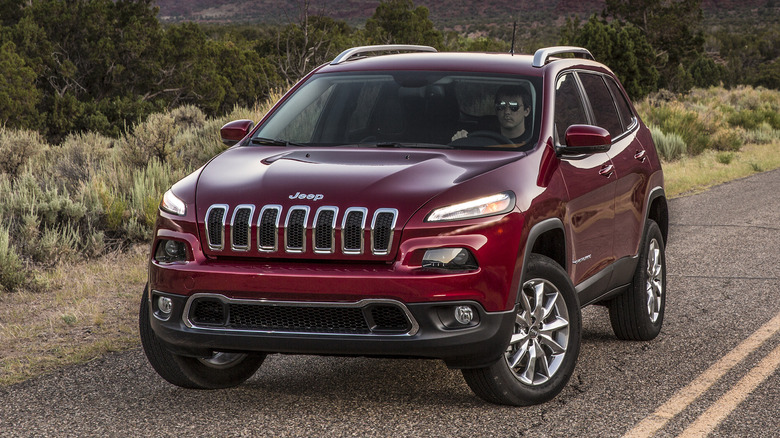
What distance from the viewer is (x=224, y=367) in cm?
556

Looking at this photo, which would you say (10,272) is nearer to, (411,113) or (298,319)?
(411,113)

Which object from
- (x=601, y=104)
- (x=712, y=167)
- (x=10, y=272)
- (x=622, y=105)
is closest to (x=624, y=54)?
(x=712, y=167)

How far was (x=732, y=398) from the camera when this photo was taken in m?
5.30

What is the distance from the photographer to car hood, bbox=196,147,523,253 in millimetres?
4691

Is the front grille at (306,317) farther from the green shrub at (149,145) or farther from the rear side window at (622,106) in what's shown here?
the green shrub at (149,145)

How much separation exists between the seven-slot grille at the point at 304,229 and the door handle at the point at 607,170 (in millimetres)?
1860

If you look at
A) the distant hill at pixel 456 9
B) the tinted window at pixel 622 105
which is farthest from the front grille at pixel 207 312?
the distant hill at pixel 456 9

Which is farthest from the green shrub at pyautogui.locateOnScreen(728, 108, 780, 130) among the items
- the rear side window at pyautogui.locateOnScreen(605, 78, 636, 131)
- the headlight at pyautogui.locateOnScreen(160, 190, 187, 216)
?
the headlight at pyautogui.locateOnScreen(160, 190, 187, 216)

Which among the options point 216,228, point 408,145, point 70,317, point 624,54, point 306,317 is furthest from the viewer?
point 624,54

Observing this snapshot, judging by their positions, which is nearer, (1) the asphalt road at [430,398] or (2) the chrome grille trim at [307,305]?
(2) the chrome grille trim at [307,305]

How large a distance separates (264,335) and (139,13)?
24.8 meters

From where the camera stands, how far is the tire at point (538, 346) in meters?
4.96

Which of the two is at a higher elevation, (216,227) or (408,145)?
(408,145)

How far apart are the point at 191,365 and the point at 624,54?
107 ft
